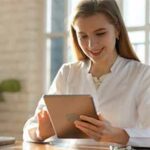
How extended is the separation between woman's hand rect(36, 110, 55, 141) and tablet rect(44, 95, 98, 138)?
9 centimetres

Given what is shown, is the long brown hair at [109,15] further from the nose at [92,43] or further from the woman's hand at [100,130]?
the woman's hand at [100,130]

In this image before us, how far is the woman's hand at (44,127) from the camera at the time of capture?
5.65ft

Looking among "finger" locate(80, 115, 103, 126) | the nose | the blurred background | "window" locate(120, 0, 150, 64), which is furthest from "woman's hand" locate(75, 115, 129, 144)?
the blurred background

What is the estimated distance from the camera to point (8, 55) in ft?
14.5

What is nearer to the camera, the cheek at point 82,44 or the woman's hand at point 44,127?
the woman's hand at point 44,127

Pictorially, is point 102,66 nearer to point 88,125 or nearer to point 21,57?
point 88,125

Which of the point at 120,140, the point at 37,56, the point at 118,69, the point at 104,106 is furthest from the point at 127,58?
the point at 37,56

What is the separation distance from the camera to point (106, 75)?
1.93 m

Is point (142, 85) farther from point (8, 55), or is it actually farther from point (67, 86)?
point (8, 55)

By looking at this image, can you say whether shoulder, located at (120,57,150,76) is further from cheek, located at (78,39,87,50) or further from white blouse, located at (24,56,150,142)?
cheek, located at (78,39,87,50)

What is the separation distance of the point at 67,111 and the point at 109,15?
1.71 feet

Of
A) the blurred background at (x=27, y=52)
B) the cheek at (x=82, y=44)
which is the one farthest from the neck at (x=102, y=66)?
the blurred background at (x=27, y=52)

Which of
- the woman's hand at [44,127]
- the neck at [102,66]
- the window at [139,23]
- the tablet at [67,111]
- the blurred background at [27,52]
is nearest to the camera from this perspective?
the tablet at [67,111]

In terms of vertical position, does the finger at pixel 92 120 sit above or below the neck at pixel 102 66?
below
